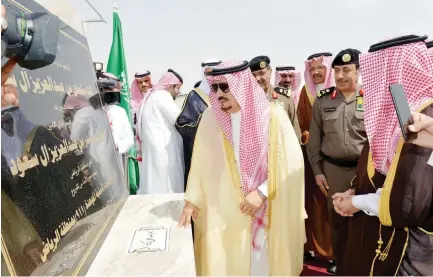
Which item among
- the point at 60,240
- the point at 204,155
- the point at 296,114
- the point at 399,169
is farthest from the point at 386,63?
the point at 296,114

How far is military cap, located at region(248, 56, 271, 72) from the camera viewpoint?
4117 millimetres

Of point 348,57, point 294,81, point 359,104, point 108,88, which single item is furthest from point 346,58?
point 294,81

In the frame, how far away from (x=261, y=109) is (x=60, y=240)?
1.75m

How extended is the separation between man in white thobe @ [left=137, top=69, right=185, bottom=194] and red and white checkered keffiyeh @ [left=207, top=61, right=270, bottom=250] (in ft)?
5.76

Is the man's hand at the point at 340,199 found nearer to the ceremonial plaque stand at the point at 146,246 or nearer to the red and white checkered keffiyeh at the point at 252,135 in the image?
the red and white checkered keffiyeh at the point at 252,135

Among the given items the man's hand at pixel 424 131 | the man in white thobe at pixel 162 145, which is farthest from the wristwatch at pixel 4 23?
the man in white thobe at pixel 162 145

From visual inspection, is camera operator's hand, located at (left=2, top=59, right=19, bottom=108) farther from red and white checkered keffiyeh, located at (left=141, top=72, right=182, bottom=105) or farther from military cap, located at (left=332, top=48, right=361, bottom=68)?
red and white checkered keffiyeh, located at (left=141, top=72, right=182, bottom=105)

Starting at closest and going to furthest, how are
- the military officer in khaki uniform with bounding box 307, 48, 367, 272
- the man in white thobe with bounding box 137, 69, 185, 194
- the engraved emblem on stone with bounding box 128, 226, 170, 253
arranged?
the engraved emblem on stone with bounding box 128, 226, 170, 253 < the military officer in khaki uniform with bounding box 307, 48, 367, 272 < the man in white thobe with bounding box 137, 69, 185, 194

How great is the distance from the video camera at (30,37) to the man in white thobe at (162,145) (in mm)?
3396

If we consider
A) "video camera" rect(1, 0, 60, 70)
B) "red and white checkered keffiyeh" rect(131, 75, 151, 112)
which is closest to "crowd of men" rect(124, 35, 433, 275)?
"video camera" rect(1, 0, 60, 70)

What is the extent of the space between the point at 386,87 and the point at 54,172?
1.67 metres

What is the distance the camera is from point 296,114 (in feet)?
14.8

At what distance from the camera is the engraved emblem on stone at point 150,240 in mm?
1286

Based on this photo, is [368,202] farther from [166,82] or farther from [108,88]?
[166,82]
